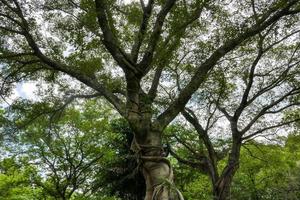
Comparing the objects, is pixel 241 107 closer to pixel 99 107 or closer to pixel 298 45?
pixel 298 45

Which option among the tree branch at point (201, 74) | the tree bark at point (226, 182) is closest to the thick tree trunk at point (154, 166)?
the tree branch at point (201, 74)

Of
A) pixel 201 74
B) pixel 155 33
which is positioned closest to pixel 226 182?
pixel 201 74

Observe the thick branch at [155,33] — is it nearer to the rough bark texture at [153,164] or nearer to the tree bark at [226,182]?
the rough bark texture at [153,164]

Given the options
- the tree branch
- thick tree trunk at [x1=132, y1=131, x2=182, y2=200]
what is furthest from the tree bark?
thick tree trunk at [x1=132, y1=131, x2=182, y2=200]

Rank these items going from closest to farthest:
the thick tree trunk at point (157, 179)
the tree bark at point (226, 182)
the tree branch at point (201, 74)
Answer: the thick tree trunk at point (157, 179)
the tree branch at point (201, 74)
the tree bark at point (226, 182)

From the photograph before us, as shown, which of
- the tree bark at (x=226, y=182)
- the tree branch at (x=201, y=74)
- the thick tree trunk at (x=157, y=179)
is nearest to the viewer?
the thick tree trunk at (x=157, y=179)

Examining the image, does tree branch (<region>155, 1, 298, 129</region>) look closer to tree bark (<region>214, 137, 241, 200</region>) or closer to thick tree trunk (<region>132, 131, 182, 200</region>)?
thick tree trunk (<region>132, 131, 182, 200</region>)

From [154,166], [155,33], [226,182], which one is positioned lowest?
[154,166]

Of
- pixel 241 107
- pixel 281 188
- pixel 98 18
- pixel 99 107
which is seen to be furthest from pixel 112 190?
pixel 281 188

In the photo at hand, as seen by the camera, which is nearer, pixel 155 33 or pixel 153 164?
pixel 153 164

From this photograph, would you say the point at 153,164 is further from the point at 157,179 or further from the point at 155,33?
the point at 155,33

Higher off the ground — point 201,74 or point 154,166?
point 201,74

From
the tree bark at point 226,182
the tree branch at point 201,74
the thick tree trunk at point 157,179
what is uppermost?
the tree branch at point 201,74

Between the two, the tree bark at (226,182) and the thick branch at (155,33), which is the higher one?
the thick branch at (155,33)
